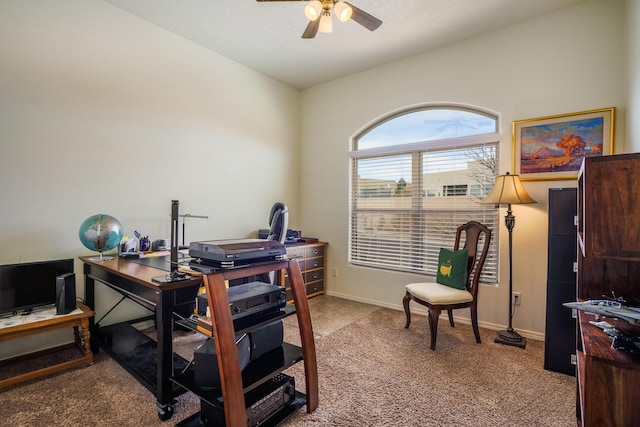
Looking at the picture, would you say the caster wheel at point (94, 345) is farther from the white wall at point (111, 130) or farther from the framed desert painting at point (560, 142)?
the framed desert painting at point (560, 142)

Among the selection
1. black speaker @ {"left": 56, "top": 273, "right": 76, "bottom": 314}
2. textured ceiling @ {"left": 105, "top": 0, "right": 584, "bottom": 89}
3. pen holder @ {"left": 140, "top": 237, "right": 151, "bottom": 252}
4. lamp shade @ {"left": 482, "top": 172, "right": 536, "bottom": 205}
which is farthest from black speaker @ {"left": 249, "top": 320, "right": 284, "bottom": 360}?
textured ceiling @ {"left": 105, "top": 0, "right": 584, "bottom": 89}

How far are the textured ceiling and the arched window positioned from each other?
0.80m

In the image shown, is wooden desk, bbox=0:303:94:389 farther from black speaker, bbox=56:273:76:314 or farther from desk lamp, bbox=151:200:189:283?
desk lamp, bbox=151:200:189:283

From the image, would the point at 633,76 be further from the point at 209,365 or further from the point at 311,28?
the point at 209,365

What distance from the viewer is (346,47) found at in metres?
3.52

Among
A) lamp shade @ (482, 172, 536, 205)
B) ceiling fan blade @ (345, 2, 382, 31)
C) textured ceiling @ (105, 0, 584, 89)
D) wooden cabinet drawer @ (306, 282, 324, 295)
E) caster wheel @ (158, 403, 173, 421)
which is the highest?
textured ceiling @ (105, 0, 584, 89)

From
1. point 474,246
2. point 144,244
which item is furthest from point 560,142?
point 144,244

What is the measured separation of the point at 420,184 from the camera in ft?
12.2

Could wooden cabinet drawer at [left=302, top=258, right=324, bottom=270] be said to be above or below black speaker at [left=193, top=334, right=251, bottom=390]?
above

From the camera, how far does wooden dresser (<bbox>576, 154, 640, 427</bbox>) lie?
1.06m

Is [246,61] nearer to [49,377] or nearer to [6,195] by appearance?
[6,195]

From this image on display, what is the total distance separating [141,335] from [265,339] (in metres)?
1.51

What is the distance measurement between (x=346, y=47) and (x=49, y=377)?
13.2ft

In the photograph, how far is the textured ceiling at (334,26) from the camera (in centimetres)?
280
